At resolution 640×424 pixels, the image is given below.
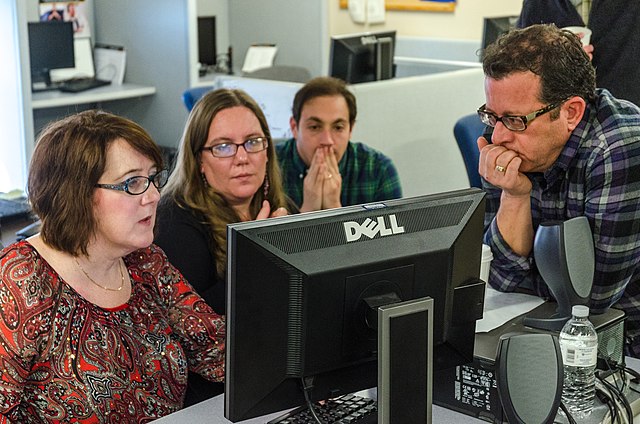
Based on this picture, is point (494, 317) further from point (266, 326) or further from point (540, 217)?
point (266, 326)

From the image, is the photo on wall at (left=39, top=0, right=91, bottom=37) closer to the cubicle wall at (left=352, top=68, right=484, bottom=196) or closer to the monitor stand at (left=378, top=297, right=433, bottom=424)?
the cubicle wall at (left=352, top=68, right=484, bottom=196)

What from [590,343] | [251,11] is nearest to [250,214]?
[590,343]

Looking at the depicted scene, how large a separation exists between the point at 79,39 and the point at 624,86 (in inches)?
130

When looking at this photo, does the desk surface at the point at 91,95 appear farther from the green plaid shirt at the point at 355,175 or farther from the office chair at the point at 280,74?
the green plaid shirt at the point at 355,175

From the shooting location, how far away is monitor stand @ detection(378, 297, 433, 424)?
121 cm

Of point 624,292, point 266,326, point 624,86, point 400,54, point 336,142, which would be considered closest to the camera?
point 266,326

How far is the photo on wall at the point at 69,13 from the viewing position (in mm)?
4758

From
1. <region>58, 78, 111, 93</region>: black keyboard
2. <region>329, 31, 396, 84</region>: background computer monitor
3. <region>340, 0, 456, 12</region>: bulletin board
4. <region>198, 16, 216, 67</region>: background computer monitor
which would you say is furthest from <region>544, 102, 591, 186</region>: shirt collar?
<region>340, 0, 456, 12</region>: bulletin board

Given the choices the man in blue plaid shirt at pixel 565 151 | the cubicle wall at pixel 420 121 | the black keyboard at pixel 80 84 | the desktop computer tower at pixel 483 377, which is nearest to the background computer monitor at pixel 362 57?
the cubicle wall at pixel 420 121

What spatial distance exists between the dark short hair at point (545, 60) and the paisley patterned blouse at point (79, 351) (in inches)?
31.8

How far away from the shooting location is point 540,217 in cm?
188

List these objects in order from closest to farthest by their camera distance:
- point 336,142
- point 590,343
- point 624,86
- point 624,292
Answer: point 590,343 → point 624,292 → point 624,86 → point 336,142

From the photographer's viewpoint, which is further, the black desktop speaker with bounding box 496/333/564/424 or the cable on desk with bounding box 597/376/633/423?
the cable on desk with bounding box 597/376/633/423

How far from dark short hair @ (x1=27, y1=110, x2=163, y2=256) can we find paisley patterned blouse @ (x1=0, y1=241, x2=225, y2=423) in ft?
0.21
